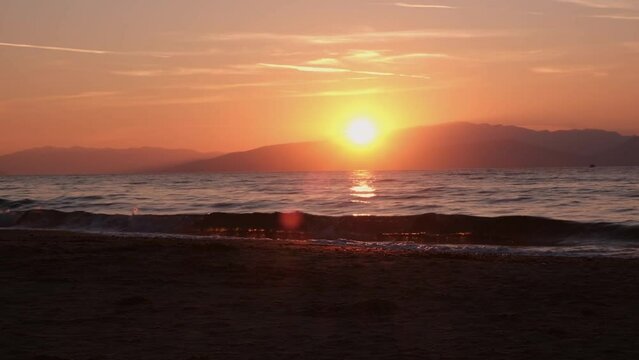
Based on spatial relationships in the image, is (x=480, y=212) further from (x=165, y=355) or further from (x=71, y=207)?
(x=165, y=355)

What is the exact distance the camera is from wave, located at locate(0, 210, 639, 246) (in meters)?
22.1

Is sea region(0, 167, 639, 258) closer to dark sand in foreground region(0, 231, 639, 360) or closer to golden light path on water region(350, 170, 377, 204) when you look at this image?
golden light path on water region(350, 170, 377, 204)

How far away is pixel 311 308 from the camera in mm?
8484

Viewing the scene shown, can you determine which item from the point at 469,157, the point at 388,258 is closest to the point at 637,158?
the point at 469,157

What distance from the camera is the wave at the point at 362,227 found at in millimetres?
22125

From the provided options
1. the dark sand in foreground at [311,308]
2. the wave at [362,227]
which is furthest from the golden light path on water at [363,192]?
the dark sand in foreground at [311,308]

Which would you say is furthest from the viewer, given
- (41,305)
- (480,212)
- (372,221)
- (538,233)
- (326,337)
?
(480,212)

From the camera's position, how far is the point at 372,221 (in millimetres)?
26078

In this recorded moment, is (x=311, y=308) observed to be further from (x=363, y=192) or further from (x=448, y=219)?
(x=363, y=192)

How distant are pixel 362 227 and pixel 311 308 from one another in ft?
55.9

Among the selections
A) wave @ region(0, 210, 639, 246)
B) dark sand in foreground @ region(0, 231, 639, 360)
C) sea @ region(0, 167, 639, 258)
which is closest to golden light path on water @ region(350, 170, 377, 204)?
sea @ region(0, 167, 639, 258)

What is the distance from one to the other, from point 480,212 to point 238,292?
22.2 metres

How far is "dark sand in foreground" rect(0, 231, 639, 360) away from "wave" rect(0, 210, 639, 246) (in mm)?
8708

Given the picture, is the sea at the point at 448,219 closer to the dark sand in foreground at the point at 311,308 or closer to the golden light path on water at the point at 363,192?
the golden light path on water at the point at 363,192
